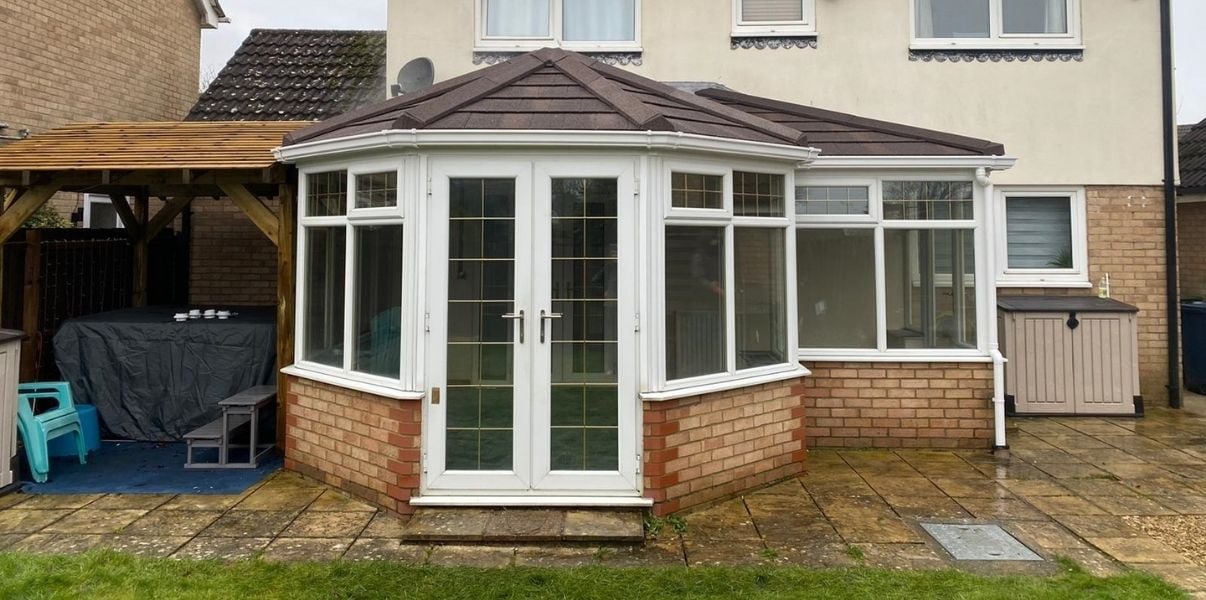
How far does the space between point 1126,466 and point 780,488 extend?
320 centimetres

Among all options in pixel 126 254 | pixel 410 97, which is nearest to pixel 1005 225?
pixel 410 97

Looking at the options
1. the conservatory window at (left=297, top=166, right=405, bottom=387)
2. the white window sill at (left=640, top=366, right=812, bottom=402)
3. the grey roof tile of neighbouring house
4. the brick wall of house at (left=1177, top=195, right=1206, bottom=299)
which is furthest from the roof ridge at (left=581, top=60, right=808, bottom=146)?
the brick wall of house at (left=1177, top=195, right=1206, bottom=299)

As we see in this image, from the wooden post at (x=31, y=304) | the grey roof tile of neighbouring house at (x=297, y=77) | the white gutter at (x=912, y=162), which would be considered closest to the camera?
the white gutter at (x=912, y=162)

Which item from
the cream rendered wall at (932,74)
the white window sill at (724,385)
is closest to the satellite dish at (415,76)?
the cream rendered wall at (932,74)

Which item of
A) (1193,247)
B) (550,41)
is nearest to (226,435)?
(550,41)

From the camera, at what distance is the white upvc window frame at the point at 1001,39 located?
826 cm

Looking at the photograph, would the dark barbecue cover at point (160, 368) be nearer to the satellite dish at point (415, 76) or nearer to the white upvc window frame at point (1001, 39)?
the satellite dish at point (415, 76)

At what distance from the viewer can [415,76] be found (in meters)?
7.84

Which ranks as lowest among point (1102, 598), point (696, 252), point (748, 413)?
point (1102, 598)

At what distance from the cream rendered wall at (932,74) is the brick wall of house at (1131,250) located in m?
0.23

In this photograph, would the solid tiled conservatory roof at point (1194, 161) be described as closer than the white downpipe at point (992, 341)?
No

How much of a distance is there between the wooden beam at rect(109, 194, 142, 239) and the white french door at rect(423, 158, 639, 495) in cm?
581

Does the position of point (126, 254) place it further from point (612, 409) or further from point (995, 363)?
point (995, 363)

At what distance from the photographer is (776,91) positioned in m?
8.48
